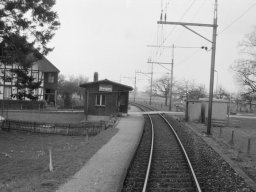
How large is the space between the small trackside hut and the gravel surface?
88.6ft

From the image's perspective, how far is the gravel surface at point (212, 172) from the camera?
502 inches

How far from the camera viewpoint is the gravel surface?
1274 centimetres

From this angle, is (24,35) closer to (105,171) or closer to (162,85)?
(105,171)

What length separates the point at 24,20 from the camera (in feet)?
99.1

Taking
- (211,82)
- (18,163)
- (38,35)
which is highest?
(38,35)

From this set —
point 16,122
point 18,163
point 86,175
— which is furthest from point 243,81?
point 86,175

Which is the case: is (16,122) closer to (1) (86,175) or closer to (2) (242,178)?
(1) (86,175)

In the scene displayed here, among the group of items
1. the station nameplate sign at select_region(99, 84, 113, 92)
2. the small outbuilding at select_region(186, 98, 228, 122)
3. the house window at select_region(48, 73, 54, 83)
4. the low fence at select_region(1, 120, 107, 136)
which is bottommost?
the low fence at select_region(1, 120, 107, 136)

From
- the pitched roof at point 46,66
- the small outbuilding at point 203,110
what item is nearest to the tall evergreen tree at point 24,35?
the small outbuilding at point 203,110

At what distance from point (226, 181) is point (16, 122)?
2853 cm

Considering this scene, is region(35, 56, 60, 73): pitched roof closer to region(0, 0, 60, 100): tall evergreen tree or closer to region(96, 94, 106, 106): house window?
region(96, 94, 106, 106): house window

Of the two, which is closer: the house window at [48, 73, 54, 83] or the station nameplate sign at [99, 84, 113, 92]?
the station nameplate sign at [99, 84, 113, 92]

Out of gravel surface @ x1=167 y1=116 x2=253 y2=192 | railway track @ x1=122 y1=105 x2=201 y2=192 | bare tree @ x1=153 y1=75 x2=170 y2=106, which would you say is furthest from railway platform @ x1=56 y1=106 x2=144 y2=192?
bare tree @ x1=153 y1=75 x2=170 y2=106

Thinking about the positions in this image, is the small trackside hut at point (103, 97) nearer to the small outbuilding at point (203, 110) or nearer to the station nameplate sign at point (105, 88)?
the station nameplate sign at point (105, 88)
